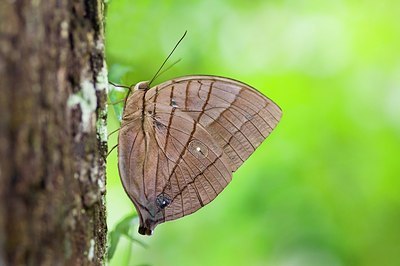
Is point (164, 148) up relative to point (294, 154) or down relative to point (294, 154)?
down

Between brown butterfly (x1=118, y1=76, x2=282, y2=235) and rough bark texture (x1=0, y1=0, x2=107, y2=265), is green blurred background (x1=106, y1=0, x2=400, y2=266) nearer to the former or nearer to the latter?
brown butterfly (x1=118, y1=76, x2=282, y2=235)

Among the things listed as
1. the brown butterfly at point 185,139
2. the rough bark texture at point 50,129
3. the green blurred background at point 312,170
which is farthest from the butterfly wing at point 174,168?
the green blurred background at point 312,170

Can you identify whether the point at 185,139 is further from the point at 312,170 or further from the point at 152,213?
the point at 312,170

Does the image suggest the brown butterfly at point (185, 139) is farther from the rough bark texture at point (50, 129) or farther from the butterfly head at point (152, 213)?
the rough bark texture at point (50, 129)

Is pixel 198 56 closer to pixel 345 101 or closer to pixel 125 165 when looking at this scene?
pixel 345 101

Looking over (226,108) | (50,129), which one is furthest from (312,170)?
(50,129)

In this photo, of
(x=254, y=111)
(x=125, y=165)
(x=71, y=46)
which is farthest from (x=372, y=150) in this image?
(x=71, y=46)
